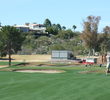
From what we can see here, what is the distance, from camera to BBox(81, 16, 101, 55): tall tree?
324 ft

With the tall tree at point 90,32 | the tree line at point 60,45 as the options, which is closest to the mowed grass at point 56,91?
the tree line at point 60,45

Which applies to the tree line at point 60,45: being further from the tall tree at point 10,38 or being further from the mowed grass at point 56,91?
the mowed grass at point 56,91

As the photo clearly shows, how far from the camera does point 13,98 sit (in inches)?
761

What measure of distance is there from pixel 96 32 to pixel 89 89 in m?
80.4

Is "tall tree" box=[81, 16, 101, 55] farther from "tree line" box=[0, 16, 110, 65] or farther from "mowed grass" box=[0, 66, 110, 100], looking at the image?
"mowed grass" box=[0, 66, 110, 100]

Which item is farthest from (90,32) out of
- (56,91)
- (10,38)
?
(56,91)

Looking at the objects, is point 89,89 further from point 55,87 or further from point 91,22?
point 91,22

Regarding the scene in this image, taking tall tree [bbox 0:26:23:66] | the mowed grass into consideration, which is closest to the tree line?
tall tree [bbox 0:26:23:66]

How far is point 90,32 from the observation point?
3952 inches

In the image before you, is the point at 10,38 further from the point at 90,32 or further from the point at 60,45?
the point at 60,45

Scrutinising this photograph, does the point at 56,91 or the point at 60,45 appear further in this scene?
the point at 60,45

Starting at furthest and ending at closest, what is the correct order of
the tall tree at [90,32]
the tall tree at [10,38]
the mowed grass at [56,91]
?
1. the tall tree at [90,32]
2. the tall tree at [10,38]
3. the mowed grass at [56,91]

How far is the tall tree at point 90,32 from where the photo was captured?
324 feet

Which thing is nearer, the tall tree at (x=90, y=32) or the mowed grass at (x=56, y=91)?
the mowed grass at (x=56, y=91)
